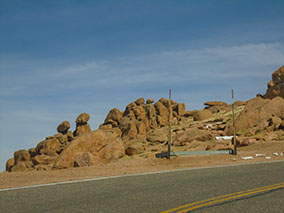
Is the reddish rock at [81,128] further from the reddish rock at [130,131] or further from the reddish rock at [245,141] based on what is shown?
the reddish rock at [245,141]

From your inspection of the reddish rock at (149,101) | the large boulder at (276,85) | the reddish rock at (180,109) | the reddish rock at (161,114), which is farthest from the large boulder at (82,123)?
the large boulder at (276,85)

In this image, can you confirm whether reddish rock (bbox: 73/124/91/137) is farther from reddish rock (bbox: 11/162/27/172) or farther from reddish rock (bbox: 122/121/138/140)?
reddish rock (bbox: 11/162/27/172)

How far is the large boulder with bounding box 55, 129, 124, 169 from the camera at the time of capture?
2012 cm

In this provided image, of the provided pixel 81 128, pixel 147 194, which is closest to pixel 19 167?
pixel 81 128

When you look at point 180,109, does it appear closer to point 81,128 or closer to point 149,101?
point 149,101

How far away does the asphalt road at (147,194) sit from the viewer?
6.73 meters

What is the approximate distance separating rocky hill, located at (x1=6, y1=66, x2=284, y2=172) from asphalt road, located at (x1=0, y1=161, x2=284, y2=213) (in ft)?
21.5

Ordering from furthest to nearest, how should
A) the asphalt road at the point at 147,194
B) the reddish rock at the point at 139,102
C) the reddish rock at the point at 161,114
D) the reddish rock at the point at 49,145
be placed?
1. the reddish rock at the point at 139,102
2. the reddish rock at the point at 161,114
3. the reddish rock at the point at 49,145
4. the asphalt road at the point at 147,194

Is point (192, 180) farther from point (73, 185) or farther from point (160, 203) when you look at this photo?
point (73, 185)

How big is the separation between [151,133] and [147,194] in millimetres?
40062

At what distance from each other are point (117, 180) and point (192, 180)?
99.6 inches

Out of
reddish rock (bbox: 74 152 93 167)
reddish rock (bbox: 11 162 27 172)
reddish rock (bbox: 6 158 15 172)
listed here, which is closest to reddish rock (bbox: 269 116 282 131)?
reddish rock (bbox: 74 152 93 167)

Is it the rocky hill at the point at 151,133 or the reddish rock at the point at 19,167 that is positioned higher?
the rocky hill at the point at 151,133

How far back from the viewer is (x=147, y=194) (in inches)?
314
